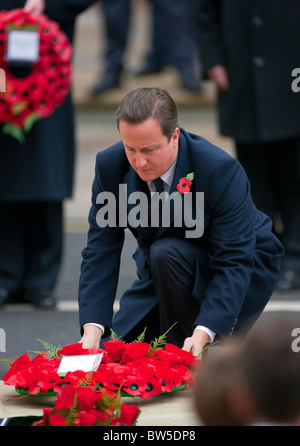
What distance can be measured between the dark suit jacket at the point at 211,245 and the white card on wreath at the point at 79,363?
0.19 meters

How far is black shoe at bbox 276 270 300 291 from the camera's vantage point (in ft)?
17.4

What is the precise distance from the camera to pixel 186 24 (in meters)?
9.03

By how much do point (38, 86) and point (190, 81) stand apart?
4610mm

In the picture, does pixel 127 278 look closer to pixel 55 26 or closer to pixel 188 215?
pixel 55 26

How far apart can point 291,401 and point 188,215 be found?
5.48 ft

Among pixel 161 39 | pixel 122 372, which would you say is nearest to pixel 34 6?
pixel 122 372

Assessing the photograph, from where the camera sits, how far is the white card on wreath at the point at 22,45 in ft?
16.0

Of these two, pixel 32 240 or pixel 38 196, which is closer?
pixel 38 196

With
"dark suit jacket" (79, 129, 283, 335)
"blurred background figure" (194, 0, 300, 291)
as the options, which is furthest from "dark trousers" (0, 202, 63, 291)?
"dark suit jacket" (79, 129, 283, 335)

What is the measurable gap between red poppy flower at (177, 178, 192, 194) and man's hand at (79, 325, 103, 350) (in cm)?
53

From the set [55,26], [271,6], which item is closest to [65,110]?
[55,26]

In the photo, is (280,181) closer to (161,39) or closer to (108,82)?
(161,39)

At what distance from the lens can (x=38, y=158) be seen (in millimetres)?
5023

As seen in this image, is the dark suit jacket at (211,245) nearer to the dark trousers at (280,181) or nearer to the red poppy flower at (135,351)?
the red poppy flower at (135,351)
